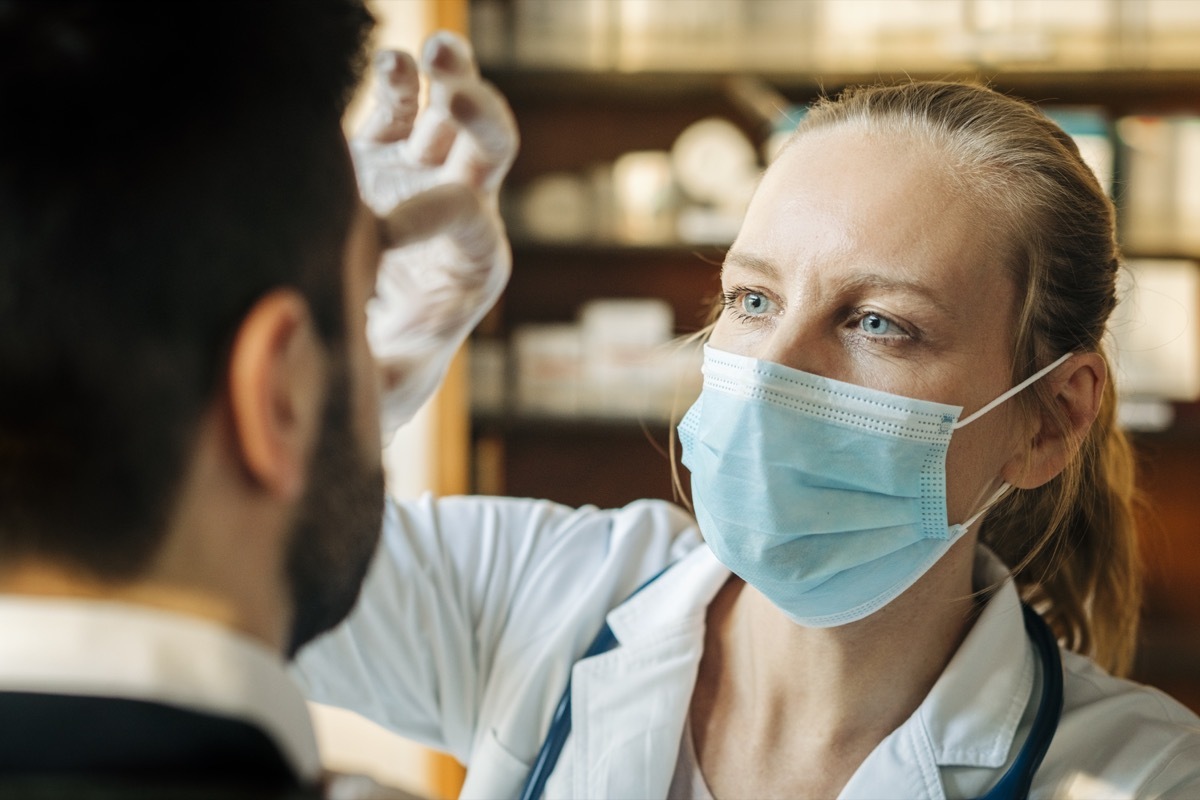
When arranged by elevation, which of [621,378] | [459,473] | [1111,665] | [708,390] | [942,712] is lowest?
[459,473]

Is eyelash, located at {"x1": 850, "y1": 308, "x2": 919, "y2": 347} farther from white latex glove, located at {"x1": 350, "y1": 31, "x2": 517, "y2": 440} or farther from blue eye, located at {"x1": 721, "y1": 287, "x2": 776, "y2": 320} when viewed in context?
white latex glove, located at {"x1": 350, "y1": 31, "x2": 517, "y2": 440}

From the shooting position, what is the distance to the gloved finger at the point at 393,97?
40.7 inches

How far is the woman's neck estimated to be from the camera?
1122mm

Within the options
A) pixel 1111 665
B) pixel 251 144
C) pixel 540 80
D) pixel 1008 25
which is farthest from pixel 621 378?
pixel 251 144

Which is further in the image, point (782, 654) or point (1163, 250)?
point (1163, 250)

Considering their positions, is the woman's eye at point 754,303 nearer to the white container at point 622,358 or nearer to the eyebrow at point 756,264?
the eyebrow at point 756,264

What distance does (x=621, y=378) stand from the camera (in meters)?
2.94

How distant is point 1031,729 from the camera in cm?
107

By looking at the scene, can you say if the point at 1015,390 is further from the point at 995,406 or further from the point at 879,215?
the point at 879,215

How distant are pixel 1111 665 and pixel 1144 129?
6.52 feet

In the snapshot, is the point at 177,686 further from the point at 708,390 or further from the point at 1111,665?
the point at 1111,665

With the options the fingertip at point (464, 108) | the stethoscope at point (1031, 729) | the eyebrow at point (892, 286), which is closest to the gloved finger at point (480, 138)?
the fingertip at point (464, 108)

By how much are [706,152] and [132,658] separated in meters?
2.58

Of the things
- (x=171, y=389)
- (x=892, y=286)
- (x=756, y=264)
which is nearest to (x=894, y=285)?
(x=892, y=286)
